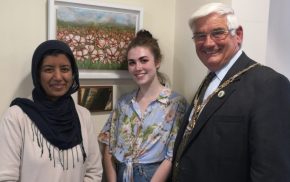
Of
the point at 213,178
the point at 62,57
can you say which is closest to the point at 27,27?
the point at 62,57

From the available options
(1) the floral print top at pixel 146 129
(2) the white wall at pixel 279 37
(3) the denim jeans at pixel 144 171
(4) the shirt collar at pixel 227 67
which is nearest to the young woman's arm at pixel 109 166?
(1) the floral print top at pixel 146 129

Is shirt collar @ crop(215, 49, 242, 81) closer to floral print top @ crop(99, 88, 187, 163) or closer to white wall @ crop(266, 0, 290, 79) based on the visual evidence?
floral print top @ crop(99, 88, 187, 163)

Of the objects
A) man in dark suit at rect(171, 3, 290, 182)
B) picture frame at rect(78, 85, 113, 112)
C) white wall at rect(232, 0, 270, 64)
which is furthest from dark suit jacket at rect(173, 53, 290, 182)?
picture frame at rect(78, 85, 113, 112)

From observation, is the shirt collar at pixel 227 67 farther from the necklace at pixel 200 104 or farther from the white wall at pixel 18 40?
the white wall at pixel 18 40

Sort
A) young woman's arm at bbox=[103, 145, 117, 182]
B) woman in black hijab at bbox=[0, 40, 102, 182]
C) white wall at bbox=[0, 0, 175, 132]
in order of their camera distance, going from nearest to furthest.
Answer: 1. woman in black hijab at bbox=[0, 40, 102, 182]
2. white wall at bbox=[0, 0, 175, 132]
3. young woman's arm at bbox=[103, 145, 117, 182]

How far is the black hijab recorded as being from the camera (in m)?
1.30

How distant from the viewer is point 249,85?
1094 millimetres

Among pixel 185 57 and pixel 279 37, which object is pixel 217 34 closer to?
pixel 185 57

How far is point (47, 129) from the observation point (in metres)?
1.30

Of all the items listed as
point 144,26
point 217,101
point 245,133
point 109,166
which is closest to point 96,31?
point 144,26

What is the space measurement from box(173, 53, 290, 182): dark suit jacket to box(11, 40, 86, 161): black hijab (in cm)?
51

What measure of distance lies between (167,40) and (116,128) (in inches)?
25.1

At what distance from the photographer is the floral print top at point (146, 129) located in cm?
156

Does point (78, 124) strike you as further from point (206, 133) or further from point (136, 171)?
point (206, 133)
